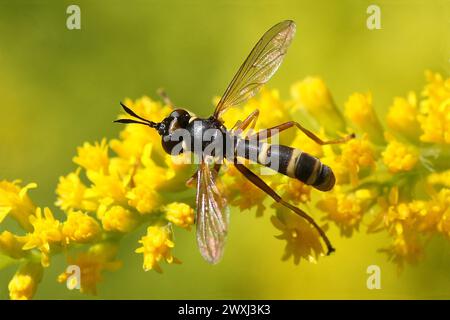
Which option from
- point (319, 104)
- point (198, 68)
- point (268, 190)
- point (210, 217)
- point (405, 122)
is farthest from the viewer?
point (198, 68)

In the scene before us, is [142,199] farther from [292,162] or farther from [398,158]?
[398,158]

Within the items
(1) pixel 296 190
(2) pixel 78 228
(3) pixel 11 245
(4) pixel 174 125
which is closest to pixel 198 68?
(4) pixel 174 125

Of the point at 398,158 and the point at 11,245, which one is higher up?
the point at 398,158

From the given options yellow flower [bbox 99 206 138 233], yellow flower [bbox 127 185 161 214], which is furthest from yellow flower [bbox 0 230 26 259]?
yellow flower [bbox 127 185 161 214]

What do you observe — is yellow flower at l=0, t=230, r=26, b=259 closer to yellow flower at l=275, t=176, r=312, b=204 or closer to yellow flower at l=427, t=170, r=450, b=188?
yellow flower at l=275, t=176, r=312, b=204

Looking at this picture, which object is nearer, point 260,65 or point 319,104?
point 260,65

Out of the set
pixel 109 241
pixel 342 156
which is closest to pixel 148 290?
pixel 109 241
